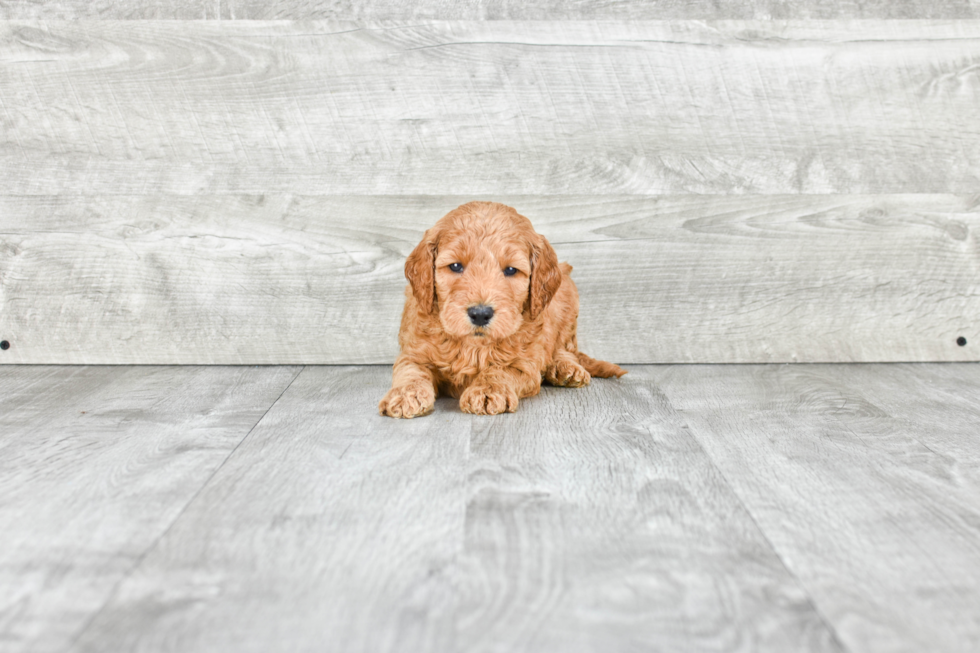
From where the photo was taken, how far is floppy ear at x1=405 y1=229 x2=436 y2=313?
223 cm

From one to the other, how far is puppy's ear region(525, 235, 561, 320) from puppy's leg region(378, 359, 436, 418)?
375 millimetres

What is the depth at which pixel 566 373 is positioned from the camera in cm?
254

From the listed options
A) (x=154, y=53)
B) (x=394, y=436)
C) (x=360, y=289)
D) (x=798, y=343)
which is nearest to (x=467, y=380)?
(x=394, y=436)

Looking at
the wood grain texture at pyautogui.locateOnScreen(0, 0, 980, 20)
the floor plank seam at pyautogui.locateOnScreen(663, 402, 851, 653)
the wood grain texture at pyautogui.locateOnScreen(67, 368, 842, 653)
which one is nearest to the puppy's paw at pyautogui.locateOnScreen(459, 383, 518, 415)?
the wood grain texture at pyautogui.locateOnScreen(67, 368, 842, 653)

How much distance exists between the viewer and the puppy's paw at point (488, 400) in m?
2.20

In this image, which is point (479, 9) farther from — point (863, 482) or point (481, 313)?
point (863, 482)

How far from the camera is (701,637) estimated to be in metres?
1.08

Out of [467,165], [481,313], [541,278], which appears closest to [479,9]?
[467,165]

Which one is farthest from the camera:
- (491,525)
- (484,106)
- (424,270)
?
(484,106)

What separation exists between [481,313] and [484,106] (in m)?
1.08

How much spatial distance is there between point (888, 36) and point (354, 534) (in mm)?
2702

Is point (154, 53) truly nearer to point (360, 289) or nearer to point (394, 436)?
point (360, 289)

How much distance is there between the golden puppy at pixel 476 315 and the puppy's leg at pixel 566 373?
103 mm

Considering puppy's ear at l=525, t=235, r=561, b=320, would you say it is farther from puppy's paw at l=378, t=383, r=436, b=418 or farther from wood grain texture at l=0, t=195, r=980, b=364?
wood grain texture at l=0, t=195, r=980, b=364
